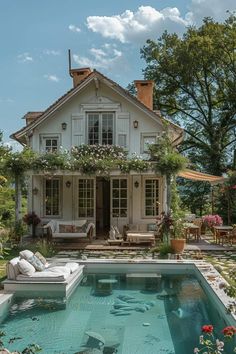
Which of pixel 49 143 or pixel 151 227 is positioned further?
pixel 49 143

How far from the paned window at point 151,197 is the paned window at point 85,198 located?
2458mm

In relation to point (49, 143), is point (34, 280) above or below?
below

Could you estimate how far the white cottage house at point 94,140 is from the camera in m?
20.4

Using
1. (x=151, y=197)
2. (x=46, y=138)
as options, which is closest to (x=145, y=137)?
(x=151, y=197)

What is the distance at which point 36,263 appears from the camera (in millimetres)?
11477

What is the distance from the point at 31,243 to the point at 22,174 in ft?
9.02

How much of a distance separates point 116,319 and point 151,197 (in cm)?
1153

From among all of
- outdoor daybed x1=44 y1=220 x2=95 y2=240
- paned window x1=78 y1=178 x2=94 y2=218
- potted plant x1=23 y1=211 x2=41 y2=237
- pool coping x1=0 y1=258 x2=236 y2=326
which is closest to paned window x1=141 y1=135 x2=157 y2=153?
paned window x1=78 y1=178 x2=94 y2=218

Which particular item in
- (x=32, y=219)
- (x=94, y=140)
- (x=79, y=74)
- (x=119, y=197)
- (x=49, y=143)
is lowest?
(x=32, y=219)

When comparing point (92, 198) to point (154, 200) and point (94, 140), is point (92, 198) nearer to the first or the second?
point (94, 140)

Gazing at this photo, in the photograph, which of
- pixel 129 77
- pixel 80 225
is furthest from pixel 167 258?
pixel 129 77

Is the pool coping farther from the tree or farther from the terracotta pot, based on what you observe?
the tree

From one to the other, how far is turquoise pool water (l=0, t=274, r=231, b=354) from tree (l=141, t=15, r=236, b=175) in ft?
75.7

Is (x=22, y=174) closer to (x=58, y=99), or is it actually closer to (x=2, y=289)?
(x=58, y=99)
